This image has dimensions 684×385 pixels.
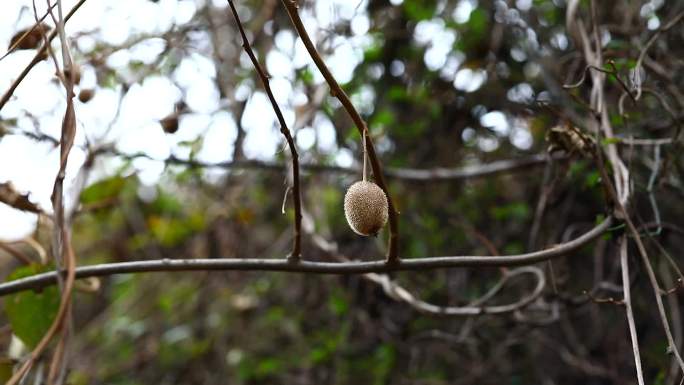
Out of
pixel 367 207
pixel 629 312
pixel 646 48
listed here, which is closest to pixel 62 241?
pixel 367 207

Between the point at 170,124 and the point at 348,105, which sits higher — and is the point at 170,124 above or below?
above

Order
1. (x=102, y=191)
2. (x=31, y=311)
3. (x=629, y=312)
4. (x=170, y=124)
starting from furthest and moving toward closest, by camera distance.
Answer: (x=102, y=191)
(x=170, y=124)
(x=31, y=311)
(x=629, y=312)

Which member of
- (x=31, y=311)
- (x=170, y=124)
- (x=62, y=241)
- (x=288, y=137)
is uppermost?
(x=170, y=124)

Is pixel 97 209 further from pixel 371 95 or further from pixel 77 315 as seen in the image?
pixel 77 315

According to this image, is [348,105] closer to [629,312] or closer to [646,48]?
[629,312]

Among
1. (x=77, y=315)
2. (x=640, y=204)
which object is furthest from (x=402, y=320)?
(x=77, y=315)

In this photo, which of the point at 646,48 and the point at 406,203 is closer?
the point at 646,48
